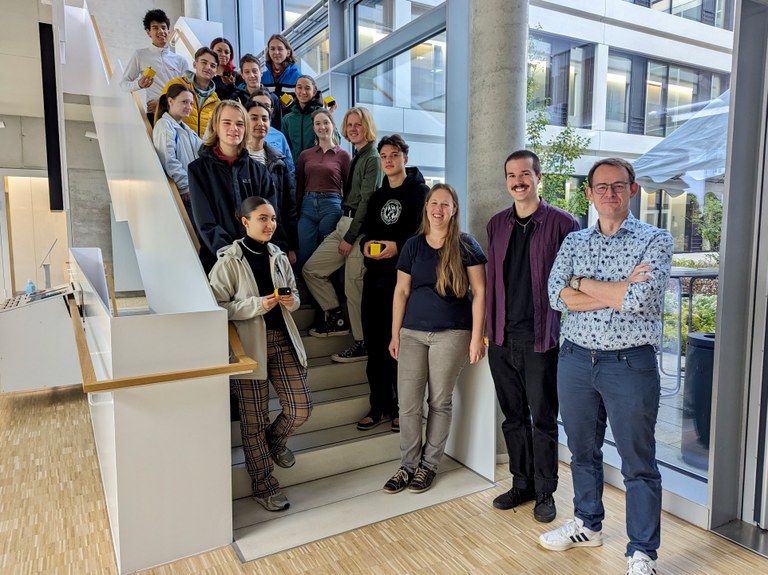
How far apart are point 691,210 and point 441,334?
144 centimetres

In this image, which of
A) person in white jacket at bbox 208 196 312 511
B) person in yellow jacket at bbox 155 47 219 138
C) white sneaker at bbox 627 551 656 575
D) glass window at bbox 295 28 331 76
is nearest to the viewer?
white sneaker at bbox 627 551 656 575

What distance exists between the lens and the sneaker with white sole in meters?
2.86

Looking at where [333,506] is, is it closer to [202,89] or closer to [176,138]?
[176,138]

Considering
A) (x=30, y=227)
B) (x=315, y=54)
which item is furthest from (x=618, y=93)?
(x=30, y=227)

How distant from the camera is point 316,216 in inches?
156

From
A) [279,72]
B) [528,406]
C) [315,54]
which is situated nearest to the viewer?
[528,406]

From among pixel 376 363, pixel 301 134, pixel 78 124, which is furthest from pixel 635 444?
pixel 78 124

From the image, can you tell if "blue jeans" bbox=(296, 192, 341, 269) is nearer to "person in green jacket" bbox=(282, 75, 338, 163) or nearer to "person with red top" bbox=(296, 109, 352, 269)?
"person with red top" bbox=(296, 109, 352, 269)

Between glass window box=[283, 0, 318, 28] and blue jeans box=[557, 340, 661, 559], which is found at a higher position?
glass window box=[283, 0, 318, 28]

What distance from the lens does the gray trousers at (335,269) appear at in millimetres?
3680

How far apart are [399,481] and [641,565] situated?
4.24 ft

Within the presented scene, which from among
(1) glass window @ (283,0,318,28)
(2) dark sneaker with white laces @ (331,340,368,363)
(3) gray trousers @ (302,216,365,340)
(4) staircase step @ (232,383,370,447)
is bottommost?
(4) staircase step @ (232,383,370,447)

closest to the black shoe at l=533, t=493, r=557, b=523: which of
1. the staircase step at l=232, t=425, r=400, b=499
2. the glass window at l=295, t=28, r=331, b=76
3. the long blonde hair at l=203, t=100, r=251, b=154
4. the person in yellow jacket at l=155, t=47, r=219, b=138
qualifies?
the staircase step at l=232, t=425, r=400, b=499

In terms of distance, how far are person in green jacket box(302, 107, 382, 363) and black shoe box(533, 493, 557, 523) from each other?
1.48 meters
